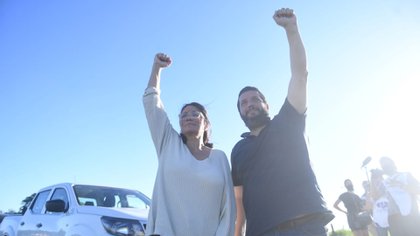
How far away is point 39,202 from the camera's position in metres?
6.71

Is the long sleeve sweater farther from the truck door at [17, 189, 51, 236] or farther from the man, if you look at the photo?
the truck door at [17, 189, 51, 236]

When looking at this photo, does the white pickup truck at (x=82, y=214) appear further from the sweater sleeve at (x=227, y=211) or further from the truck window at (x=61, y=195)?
the sweater sleeve at (x=227, y=211)

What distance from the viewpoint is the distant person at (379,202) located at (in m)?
6.10

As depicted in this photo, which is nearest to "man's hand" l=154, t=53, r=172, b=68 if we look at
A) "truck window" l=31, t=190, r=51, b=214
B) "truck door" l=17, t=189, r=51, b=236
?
"truck door" l=17, t=189, r=51, b=236

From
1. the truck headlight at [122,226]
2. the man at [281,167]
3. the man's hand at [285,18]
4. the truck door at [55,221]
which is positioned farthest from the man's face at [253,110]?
the truck door at [55,221]

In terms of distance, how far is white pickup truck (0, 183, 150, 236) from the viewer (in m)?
4.46

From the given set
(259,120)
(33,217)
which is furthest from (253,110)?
(33,217)

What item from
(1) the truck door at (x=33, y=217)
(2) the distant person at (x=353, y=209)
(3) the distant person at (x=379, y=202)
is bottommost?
(2) the distant person at (x=353, y=209)

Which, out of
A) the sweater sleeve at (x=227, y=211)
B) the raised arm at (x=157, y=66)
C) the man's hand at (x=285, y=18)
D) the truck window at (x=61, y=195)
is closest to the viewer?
the sweater sleeve at (x=227, y=211)

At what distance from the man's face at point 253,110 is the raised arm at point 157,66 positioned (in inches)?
28.5

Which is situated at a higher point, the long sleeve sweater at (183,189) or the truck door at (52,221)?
the long sleeve sweater at (183,189)

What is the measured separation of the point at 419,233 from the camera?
5.50 metres

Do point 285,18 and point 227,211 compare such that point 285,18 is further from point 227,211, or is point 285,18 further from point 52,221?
point 52,221

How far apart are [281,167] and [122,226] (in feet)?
8.41
